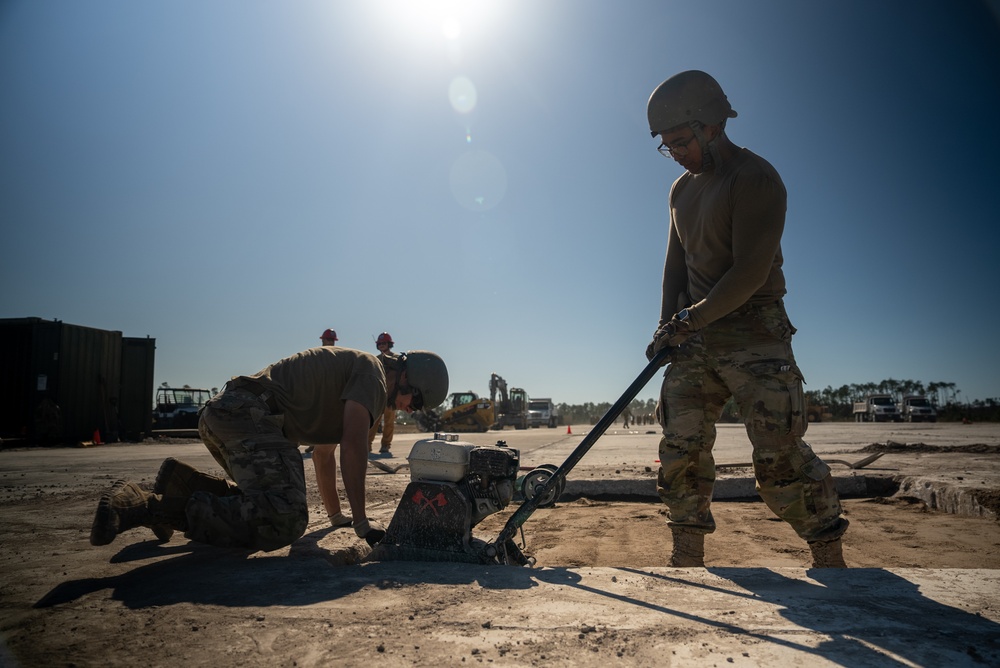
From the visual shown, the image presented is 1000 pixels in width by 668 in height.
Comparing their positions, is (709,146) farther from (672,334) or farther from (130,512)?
(130,512)

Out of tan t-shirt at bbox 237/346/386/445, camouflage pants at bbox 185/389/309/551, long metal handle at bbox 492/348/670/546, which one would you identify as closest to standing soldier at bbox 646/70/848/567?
long metal handle at bbox 492/348/670/546

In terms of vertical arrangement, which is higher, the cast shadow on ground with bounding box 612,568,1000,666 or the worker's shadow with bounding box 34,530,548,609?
the cast shadow on ground with bounding box 612,568,1000,666

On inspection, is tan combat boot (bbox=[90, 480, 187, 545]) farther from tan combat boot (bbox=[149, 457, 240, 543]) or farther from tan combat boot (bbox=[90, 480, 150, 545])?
tan combat boot (bbox=[149, 457, 240, 543])

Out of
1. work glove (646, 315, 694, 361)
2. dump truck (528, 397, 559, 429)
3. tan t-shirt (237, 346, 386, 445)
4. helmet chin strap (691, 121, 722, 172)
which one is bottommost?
dump truck (528, 397, 559, 429)

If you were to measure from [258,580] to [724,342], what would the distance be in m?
Result: 2.18

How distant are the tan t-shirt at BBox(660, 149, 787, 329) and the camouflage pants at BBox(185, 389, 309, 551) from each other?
2037mm

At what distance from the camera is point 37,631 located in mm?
1599

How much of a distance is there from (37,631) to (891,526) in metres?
4.85

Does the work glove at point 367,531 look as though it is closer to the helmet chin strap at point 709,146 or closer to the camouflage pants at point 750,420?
the camouflage pants at point 750,420

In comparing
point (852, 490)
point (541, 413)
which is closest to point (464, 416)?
point (541, 413)

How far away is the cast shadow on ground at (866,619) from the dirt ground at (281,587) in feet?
1.73

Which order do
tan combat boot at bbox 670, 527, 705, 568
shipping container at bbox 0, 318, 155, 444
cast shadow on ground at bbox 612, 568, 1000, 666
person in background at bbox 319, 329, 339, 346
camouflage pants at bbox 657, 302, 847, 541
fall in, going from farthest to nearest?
shipping container at bbox 0, 318, 155, 444 → person in background at bbox 319, 329, 339, 346 → tan combat boot at bbox 670, 527, 705, 568 → camouflage pants at bbox 657, 302, 847, 541 → cast shadow on ground at bbox 612, 568, 1000, 666

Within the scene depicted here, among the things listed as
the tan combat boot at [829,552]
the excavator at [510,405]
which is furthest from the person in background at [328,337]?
the excavator at [510,405]

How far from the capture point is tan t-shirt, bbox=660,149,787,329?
257 centimetres
